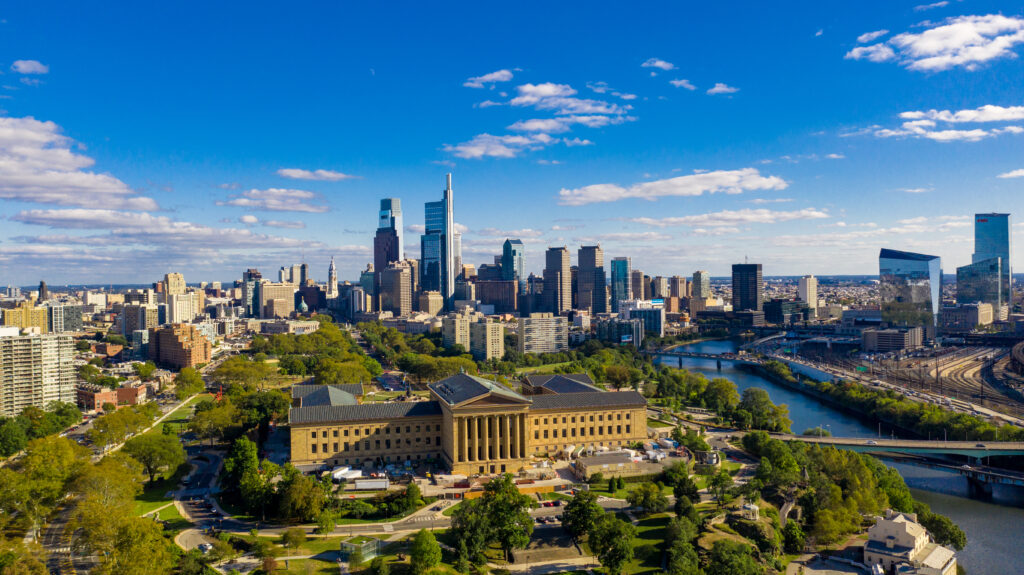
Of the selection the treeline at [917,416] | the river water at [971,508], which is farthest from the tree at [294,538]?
the treeline at [917,416]

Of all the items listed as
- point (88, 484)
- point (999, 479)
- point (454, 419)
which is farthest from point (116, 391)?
point (999, 479)

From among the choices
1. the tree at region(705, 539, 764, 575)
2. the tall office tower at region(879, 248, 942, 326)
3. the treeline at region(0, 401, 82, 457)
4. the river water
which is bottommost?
the river water

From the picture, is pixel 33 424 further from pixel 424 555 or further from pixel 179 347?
pixel 179 347

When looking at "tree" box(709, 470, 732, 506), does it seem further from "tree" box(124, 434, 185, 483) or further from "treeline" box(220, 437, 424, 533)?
"tree" box(124, 434, 185, 483)

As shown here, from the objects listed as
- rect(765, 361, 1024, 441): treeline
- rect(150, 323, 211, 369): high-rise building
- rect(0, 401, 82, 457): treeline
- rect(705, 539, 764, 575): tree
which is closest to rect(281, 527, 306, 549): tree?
rect(705, 539, 764, 575): tree

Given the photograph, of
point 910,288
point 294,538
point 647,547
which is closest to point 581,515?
point 647,547

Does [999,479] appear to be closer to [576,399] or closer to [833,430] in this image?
[833,430]

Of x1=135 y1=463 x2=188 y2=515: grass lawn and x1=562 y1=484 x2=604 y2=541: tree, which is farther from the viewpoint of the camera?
x1=135 y1=463 x2=188 y2=515: grass lawn
